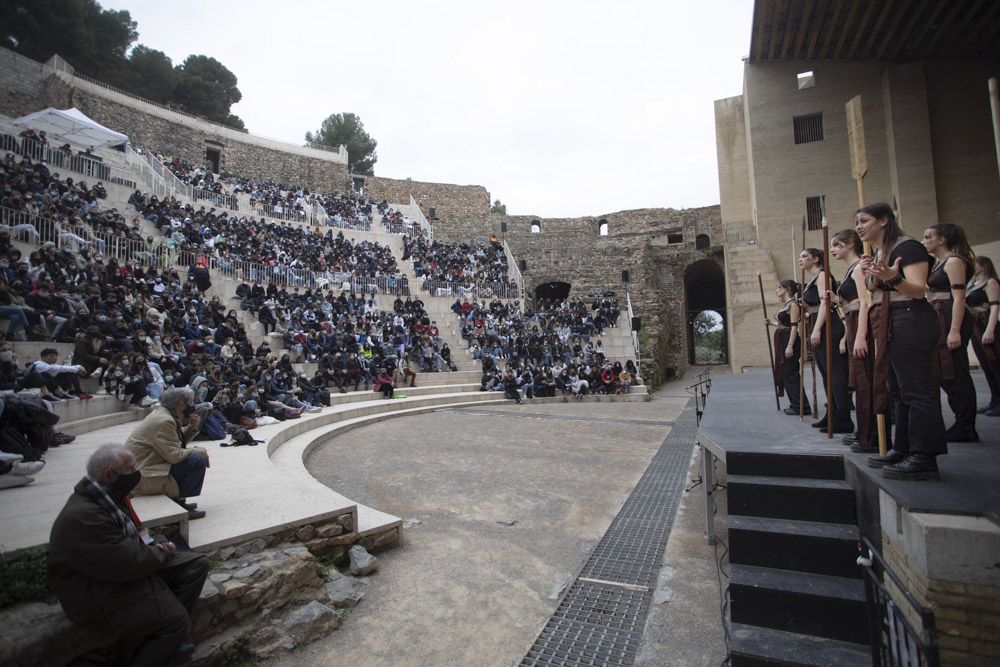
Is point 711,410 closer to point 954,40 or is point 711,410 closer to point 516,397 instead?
point 516,397

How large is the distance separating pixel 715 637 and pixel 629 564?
1008 millimetres

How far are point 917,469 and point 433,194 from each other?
3196 centimetres

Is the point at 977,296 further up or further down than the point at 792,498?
further up

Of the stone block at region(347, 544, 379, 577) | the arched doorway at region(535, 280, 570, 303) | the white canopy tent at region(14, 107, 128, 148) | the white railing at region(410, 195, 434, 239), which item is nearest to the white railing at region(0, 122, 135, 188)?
the white canopy tent at region(14, 107, 128, 148)

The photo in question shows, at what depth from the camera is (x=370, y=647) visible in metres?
2.70

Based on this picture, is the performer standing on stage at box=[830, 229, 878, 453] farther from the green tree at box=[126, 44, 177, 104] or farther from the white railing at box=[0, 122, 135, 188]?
the green tree at box=[126, 44, 177, 104]

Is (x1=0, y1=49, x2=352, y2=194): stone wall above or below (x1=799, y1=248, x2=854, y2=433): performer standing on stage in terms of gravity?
above

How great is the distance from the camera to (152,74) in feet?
118

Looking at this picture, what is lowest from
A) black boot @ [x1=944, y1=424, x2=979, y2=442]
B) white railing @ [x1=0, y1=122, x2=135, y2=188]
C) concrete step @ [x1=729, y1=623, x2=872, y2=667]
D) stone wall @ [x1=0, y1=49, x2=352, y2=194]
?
concrete step @ [x1=729, y1=623, x2=872, y2=667]

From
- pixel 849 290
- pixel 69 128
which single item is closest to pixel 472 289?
pixel 69 128

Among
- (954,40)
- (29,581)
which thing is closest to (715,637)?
(29,581)

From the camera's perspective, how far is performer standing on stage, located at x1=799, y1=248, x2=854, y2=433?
360 cm

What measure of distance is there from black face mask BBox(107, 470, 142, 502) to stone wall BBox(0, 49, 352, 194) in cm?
2765

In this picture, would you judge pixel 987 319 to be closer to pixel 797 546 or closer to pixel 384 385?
pixel 797 546
